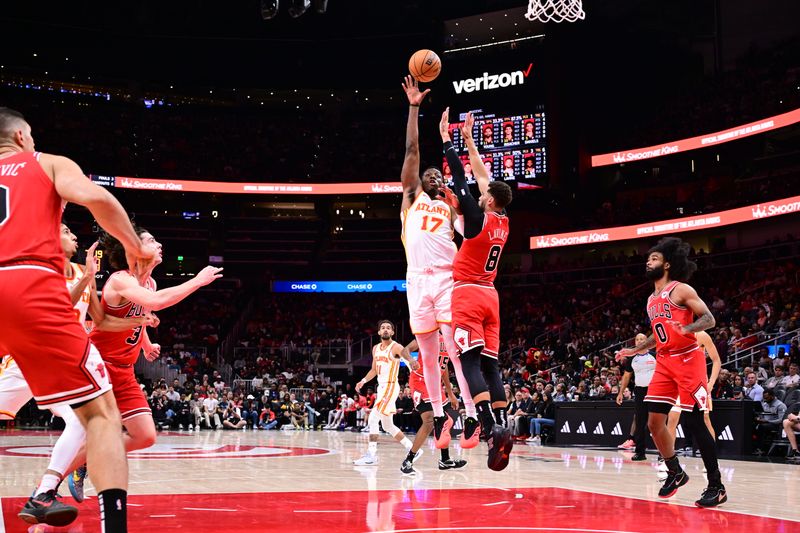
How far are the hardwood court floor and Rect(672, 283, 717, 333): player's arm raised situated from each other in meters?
1.49

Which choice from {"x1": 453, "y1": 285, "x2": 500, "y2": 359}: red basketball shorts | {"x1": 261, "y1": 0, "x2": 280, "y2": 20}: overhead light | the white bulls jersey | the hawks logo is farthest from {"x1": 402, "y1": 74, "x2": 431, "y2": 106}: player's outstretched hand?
{"x1": 261, "y1": 0, "x2": 280, "y2": 20}: overhead light

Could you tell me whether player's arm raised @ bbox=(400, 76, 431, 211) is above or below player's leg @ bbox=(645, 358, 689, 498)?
above

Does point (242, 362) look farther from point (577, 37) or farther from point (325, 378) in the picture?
point (577, 37)

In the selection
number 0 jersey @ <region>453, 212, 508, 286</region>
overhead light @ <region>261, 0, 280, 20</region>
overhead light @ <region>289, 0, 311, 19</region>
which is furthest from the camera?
overhead light @ <region>261, 0, 280, 20</region>

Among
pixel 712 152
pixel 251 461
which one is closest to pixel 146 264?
pixel 251 461

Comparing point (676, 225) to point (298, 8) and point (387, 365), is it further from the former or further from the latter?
point (387, 365)

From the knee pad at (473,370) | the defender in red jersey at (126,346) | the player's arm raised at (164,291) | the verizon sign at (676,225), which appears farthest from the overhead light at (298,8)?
the verizon sign at (676,225)

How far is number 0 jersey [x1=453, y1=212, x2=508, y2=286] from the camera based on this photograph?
650 cm

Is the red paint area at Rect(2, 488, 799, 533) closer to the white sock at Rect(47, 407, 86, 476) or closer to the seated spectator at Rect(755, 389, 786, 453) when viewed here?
the white sock at Rect(47, 407, 86, 476)

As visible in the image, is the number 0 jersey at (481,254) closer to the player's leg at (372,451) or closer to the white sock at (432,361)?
the white sock at (432,361)

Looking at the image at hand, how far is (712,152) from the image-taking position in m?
31.6

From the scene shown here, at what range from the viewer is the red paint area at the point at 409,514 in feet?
16.9

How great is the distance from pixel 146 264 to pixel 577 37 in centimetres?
2812

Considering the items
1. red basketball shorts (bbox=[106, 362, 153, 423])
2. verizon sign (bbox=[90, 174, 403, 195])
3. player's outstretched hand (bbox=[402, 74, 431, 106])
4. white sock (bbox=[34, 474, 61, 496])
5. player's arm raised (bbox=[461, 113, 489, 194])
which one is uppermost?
verizon sign (bbox=[90, 174, 403, 195])
